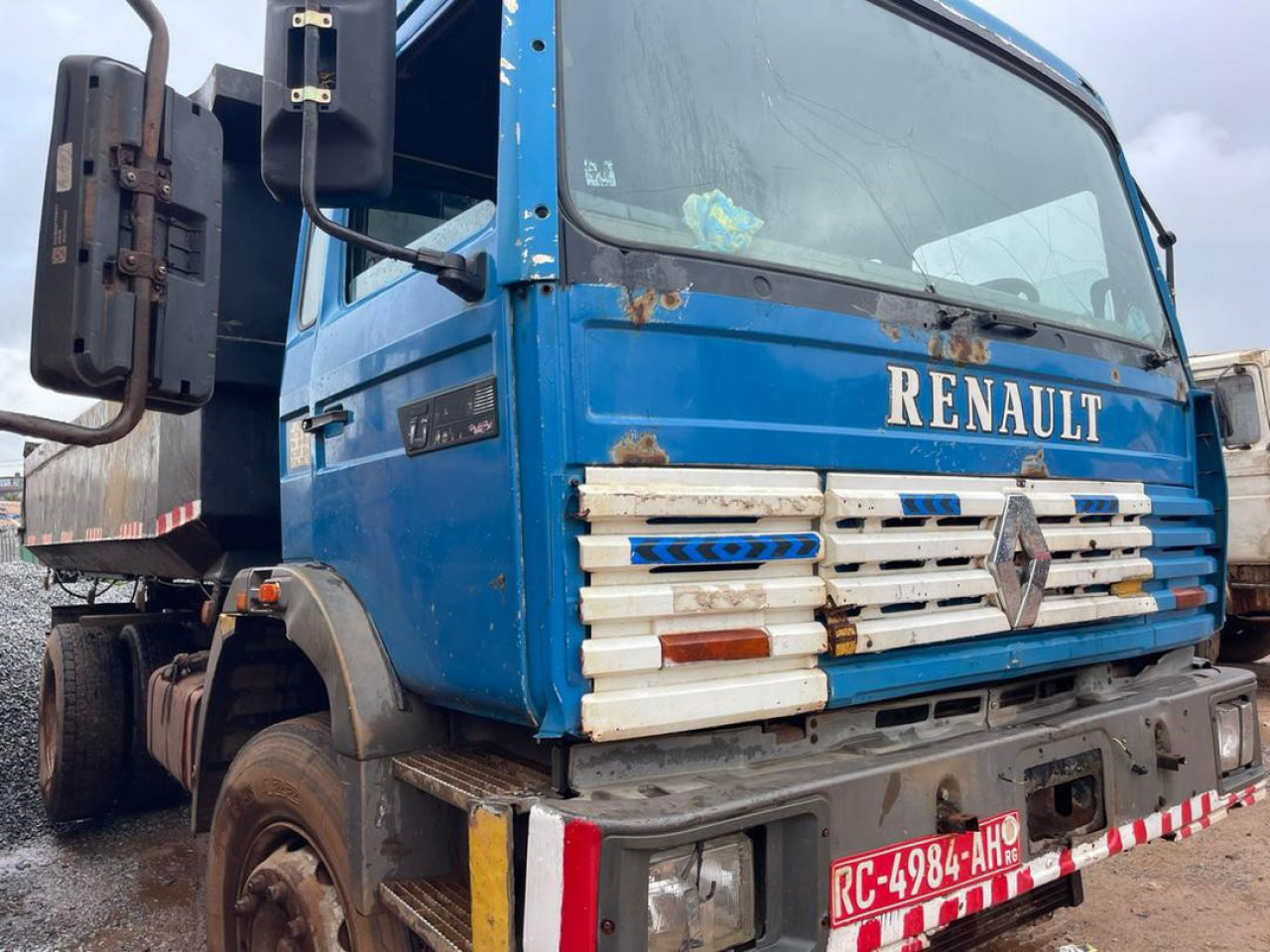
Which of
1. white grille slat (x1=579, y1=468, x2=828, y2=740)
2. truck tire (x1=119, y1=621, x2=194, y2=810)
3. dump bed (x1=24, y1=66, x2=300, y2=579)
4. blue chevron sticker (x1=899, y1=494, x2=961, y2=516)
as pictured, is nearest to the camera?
white grille slat (x1=579, y1=468, x2=828, y2=740)

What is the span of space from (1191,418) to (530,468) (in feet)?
7.44

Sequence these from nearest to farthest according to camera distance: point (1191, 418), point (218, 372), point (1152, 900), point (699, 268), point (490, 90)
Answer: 1. point (699, 268)
2. point (490, 90)
3. point (1191, 418)
4. point (218, 372)
5. point (1152, 900)

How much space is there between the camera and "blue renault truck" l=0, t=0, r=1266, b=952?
1.67m

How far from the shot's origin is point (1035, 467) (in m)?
2.34

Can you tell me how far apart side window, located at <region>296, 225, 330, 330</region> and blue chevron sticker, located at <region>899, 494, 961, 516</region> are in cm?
168

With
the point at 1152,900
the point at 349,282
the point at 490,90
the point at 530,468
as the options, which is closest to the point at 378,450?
the point at 349,282

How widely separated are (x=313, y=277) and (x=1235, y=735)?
291 centimetres

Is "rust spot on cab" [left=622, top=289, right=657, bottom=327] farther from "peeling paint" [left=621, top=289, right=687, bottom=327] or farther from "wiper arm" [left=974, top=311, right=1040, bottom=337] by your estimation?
"wiper arm" [left=974, top=311, right=1040, bottom=337]

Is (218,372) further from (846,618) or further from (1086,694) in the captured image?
(1086,694)

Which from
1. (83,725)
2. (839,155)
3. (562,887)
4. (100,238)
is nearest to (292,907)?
(562,887)

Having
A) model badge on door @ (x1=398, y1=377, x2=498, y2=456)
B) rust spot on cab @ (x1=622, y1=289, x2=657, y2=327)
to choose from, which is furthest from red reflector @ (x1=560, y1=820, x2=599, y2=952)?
rust spot on cab @ (x1=622, y1=289, x2=657, y2=327)

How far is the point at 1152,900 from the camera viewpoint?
3777 millimetres

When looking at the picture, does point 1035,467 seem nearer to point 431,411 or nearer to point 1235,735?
point 1235,735

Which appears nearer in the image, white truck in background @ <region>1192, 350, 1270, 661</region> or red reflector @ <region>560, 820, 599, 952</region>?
red reflector @ <region>560, 820, 599, 952</region>
